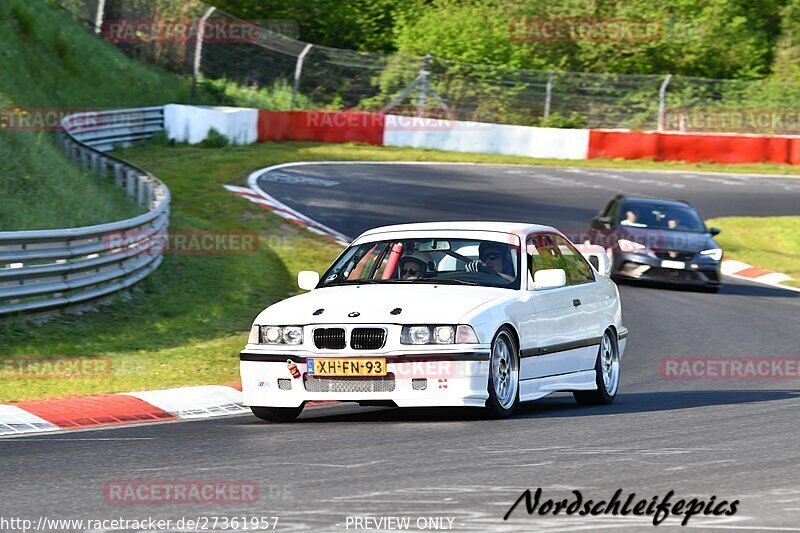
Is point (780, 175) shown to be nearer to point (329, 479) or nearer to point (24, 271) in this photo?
point (24, 271)

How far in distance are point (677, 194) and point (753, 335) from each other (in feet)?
52.1

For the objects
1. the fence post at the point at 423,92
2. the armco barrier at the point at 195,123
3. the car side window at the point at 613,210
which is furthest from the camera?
the fence post at the point at 423,92

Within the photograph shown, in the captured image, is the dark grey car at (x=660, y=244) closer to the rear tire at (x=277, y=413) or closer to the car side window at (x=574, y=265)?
the car side window at (x=574, y=265)

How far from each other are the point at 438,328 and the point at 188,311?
7174 millimetres

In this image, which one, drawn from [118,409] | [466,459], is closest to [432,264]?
[118,409]

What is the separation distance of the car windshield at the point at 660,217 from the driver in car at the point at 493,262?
11.2m

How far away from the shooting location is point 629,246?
66.6ft

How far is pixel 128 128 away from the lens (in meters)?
32.0

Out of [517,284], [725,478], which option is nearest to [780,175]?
[517,284]

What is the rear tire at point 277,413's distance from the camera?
9438 mm

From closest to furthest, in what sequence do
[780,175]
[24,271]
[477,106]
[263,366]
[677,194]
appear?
1. [263,366]
2. [24,271]
3. [677,194]
4. [780,175]
5. [477,106]

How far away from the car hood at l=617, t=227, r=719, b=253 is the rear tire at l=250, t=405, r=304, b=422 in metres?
11.6

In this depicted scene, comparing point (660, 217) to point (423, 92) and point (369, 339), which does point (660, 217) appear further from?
point (423, 92)

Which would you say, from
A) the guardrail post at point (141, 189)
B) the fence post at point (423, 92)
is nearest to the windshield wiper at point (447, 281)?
the guardrail post at point (141, 189)
